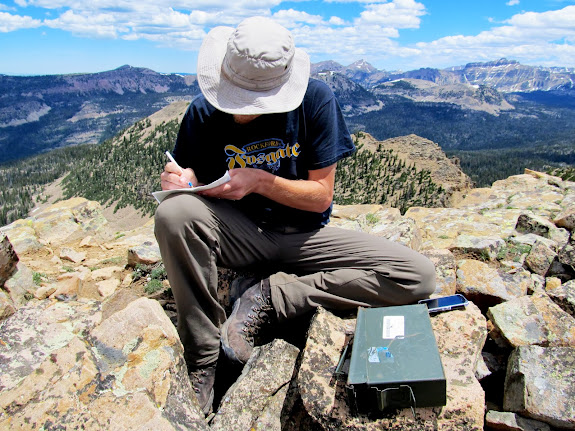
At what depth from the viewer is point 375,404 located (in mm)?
2809

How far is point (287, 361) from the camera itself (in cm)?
368

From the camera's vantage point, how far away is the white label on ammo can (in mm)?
3111

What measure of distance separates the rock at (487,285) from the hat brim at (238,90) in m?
2.99

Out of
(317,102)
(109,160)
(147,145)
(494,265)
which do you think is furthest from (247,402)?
(109,160)

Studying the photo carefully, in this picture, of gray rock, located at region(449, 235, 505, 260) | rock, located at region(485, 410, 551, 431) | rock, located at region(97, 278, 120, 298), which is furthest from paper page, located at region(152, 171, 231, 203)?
gray rock, located at region(449, 235, 505, 260)

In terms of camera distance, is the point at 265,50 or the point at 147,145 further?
the point at 147,145

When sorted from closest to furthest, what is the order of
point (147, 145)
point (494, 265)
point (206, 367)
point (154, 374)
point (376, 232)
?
point (154, 374) < point (206, 367) < point (494, 265) < point (376, 232) < point (147, 145)

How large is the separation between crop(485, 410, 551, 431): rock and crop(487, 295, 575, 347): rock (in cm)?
78

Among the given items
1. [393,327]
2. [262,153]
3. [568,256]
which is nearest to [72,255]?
[262,153]

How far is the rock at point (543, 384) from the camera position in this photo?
316 cm

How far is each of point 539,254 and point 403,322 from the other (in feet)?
11.8

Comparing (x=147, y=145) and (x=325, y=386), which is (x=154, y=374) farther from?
(x=147, y=145)

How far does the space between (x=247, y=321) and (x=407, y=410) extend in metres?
1.61

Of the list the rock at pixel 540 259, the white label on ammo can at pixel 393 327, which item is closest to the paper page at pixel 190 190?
the white label on ammo can at pixel 393 327
